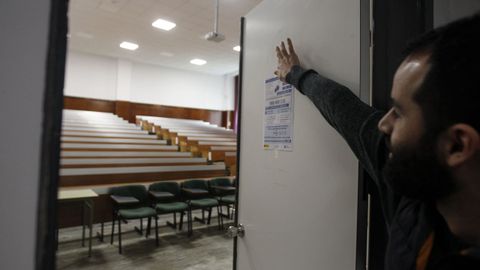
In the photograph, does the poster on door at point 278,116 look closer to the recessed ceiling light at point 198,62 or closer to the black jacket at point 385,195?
the black jacket at point 385,195

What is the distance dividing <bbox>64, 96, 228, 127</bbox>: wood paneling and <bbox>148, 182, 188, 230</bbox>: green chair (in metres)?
6.20

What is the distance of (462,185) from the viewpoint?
55 cm

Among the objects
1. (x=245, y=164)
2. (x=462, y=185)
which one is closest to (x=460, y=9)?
(x=462, y=185)

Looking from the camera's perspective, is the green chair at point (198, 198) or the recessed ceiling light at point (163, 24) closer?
the green chair at point (198, 198)

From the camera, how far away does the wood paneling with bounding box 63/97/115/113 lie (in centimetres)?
919

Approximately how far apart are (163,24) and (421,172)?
6462mm

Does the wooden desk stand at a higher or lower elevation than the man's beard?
lower

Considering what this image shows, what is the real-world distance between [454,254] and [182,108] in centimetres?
1117

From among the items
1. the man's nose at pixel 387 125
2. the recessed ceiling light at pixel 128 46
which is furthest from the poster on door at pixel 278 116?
the recessed ceiling light at pixel 128 46

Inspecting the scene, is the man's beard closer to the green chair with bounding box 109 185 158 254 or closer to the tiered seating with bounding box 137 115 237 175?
the green chair with bounding box 109 185 158 254

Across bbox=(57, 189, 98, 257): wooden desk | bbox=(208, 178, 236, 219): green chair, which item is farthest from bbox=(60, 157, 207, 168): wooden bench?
bbox=(57, 189, 98, 257): wooden desk

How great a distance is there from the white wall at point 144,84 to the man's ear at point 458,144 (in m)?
9.30

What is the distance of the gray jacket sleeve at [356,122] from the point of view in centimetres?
78

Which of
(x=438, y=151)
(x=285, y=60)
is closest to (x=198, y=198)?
(x=285, y=60)
